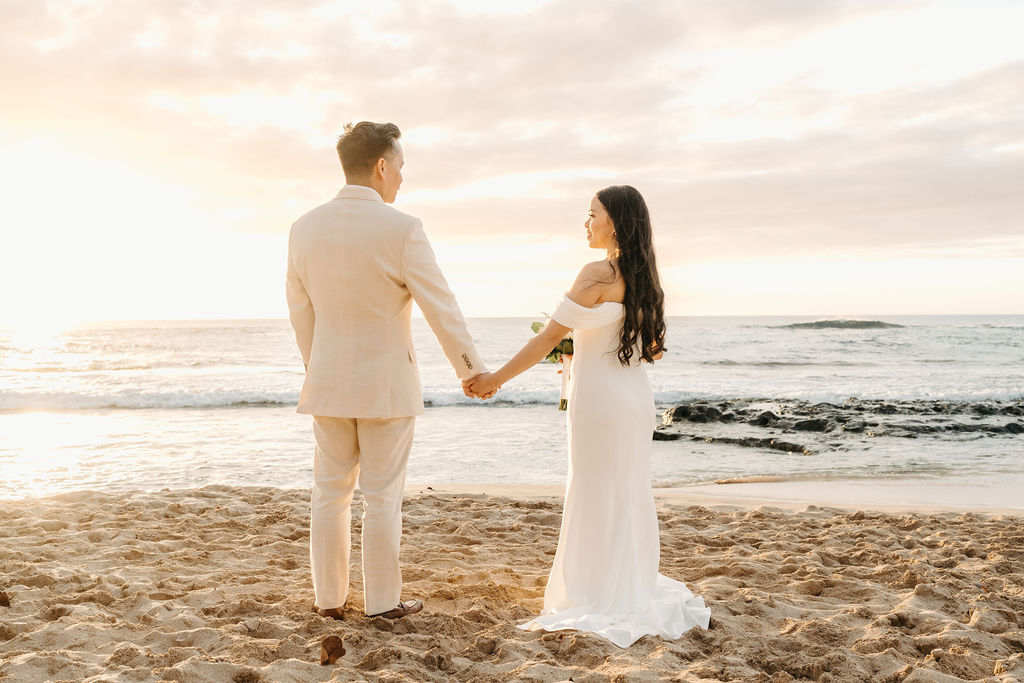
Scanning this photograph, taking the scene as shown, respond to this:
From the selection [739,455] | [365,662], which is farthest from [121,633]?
[739,455]

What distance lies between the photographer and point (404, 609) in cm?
347

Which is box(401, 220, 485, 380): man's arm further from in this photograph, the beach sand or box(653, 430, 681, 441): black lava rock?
box(653, 430, 681, 441): black lava rock

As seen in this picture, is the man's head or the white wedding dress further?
the white wedding dress

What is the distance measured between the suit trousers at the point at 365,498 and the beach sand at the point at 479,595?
0.18 metres

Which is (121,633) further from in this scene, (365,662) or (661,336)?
(661,336)

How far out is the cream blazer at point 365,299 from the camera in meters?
→ 3.14

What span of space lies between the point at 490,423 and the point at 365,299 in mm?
9175

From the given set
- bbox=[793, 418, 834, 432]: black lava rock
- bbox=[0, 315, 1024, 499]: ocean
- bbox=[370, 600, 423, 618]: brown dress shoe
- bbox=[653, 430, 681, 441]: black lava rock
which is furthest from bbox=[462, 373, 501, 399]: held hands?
bbox=[793, 418, 834, 432]: black lava rock

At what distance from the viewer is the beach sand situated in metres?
2.91

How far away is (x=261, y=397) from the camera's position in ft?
51.2

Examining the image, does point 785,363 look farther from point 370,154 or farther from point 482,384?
point 370,154

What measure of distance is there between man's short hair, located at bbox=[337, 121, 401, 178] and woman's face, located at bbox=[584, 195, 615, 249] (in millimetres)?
939

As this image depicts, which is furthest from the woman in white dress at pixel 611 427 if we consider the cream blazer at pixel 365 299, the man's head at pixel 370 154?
the man's head at pixel 370 154

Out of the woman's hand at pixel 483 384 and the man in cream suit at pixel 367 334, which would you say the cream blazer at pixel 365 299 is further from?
the woman's hand at pixel 483 384
